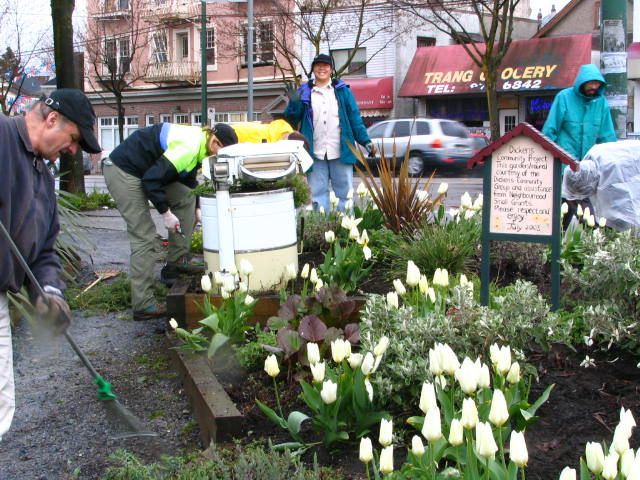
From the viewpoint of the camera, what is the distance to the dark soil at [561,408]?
3229 mm

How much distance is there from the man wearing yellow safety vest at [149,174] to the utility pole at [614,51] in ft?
17.0

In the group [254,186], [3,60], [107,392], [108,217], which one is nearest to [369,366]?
Result: [107,392]

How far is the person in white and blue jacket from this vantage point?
8219 mm

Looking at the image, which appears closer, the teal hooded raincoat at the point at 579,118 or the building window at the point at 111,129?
the teal hooded raincoat at the point at 579,118

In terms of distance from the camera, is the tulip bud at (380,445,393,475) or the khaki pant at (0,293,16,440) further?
the khaki pant at (0,293,16,440)

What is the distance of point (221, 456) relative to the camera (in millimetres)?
3453

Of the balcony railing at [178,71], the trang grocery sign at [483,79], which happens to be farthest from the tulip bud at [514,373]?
the balcony railing at [178,71]

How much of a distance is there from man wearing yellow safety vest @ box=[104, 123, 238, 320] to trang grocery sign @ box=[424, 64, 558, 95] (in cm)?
2651

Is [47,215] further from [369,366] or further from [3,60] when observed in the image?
[3,60]

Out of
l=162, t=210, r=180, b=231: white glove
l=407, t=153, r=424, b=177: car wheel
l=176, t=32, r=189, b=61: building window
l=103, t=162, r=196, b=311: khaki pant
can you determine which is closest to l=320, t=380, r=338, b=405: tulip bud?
l=162, t=210, r=180, b=231: white glove

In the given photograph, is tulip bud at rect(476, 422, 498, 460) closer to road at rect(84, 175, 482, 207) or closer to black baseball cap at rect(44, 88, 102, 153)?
black baseball cap at rect(44, 88, 102, 153)

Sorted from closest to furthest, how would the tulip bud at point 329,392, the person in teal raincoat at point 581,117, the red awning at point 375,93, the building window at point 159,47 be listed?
the tulip bud at point 329,392 < the person in teal raincoat at point 581,117 < the red awning at point 375,93 < the building window at point 159,47

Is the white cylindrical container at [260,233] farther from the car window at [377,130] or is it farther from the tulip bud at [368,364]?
the car window at [377,130]

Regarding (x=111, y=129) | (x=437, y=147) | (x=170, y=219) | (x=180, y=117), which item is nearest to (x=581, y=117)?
(x=170, y=219)
